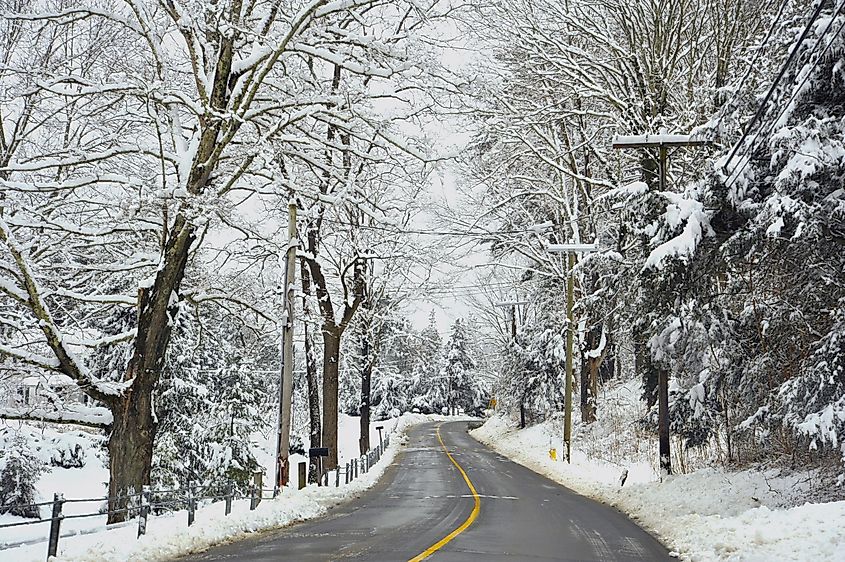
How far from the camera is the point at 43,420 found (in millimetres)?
13344

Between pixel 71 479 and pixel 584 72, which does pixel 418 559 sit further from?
pixel 71 479

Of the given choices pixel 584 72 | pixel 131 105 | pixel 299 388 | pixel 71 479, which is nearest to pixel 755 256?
pixel 584 72

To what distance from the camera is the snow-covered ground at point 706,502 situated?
30.6 ft

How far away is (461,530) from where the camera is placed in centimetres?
1327

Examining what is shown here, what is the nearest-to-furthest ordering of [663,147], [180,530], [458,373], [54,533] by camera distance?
1. [54,533]
2. [180,530]
3. [663,147]
4. [458,373]

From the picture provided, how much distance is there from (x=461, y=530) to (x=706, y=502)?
5.02 m

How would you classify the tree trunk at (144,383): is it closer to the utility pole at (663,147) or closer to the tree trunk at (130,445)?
the tree trunk at (130,445)

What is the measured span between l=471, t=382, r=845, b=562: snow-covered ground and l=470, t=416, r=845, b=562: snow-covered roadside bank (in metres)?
0.01

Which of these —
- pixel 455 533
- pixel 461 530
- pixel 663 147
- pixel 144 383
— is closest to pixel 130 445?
pixel 144 383

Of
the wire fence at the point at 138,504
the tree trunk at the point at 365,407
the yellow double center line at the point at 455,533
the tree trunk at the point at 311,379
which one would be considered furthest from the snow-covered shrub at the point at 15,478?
the tree trunk at the point at 365,407

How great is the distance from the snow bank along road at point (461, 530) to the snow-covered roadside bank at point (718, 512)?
0.59 meters

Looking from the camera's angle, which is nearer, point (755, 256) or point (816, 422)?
point (816, 422)

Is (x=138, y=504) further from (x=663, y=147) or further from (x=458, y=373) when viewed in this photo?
(x=458, y=373)

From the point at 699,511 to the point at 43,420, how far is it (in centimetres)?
1203
